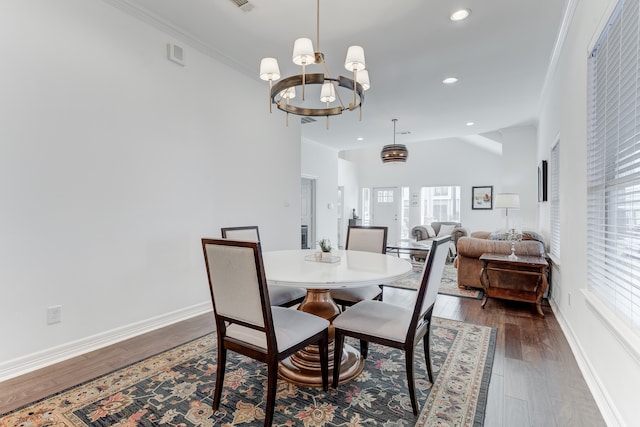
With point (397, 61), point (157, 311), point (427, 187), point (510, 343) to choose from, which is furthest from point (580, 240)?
point (427, 187)

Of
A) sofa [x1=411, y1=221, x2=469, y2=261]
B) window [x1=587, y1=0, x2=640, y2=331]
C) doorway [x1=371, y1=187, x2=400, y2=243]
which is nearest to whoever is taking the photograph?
window [x1=587, y1=0, x2=640, y2=331]

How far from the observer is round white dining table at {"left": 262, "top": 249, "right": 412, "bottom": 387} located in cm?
178

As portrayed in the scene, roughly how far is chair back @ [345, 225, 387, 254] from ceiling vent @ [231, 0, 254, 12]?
7.21 feet

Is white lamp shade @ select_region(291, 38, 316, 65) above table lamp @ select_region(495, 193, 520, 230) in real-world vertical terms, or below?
above

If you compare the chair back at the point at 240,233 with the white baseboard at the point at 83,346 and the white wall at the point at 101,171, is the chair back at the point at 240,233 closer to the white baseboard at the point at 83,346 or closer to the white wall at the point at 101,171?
the white wall at the point at 101,171

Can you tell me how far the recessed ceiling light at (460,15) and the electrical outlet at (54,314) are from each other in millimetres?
3851

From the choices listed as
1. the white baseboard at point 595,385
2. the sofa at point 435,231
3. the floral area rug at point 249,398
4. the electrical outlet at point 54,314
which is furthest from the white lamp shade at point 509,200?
the electrical outlet at point 54,314

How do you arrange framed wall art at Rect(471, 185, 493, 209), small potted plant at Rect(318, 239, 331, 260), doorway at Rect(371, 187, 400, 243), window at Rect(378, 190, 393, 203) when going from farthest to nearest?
window at Rect(378, 190, 393, 203) < doorway at Rect(371, 187, 400, 243) < framed wall art at Rect(471, 185, 493, 209) < small potted plant at Rect(318, 239, 331, 260)

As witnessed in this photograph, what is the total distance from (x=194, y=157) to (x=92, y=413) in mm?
→ 2252

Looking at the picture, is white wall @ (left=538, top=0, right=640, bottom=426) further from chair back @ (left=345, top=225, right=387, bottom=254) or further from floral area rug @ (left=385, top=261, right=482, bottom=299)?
chair back @ (left=345, top=225, right=387, bottom=254)

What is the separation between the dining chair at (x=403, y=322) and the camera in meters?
1.74

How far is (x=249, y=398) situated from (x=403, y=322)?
0.99 m

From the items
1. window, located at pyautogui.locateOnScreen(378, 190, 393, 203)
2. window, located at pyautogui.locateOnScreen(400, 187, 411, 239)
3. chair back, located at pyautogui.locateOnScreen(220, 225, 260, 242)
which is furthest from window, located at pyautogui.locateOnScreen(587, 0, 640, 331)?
window, located at pyautogui.locateOnScreen(378, 190, 393, 203)

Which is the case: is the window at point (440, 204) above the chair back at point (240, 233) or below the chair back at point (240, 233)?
above
